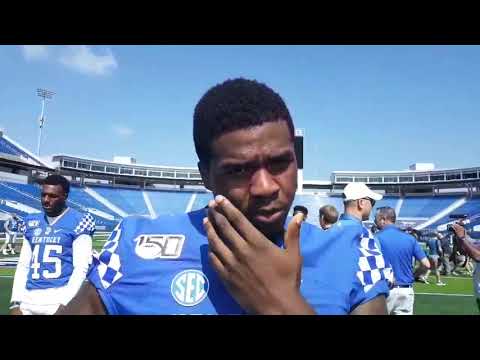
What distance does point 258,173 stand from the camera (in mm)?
1386

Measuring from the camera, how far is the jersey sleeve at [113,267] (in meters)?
1.40

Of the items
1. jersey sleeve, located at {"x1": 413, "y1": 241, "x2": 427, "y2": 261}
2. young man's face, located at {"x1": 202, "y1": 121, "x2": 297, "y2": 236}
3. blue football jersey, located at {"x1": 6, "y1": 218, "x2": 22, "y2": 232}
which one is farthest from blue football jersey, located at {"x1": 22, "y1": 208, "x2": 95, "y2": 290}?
blue football jersey, located at {"x1": 6, "y1": 218, "x2": 22, "y2": 232}

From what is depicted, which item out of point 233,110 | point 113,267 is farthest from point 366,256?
point 113,267

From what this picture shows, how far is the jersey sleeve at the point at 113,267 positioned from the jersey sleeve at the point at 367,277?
951 mm

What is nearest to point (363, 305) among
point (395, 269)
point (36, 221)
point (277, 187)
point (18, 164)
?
point (277, 187)

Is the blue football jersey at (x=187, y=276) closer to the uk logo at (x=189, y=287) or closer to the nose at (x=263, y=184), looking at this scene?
the uk logo at (x=189, y=287)

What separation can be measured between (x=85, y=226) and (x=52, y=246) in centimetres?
38

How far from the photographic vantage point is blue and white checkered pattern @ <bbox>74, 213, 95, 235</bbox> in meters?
3.76

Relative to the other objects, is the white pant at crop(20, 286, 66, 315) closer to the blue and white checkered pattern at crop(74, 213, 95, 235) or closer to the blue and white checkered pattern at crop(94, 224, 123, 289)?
the blue and white checkered pattern at crop(74, 213, 95, 235)

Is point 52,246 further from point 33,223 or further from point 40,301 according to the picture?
point 40,301

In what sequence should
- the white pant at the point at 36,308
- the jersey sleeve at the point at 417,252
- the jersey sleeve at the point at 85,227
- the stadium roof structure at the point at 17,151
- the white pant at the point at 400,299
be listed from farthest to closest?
the stadium roof structure at the point at 17,151
the jersey sleeve at the point at 417,252
the white pant at the point at 400,299
the jersey sleeve at the point at 85,227
the white pant at the point at 36,308

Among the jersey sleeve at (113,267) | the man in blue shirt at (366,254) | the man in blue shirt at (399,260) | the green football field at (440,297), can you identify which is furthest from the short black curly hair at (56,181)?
the man in blue shirt at (399,260)

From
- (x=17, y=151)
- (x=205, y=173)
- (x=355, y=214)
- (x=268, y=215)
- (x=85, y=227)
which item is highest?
(x=17, y=151)

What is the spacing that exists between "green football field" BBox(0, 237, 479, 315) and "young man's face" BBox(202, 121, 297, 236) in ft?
20.3
